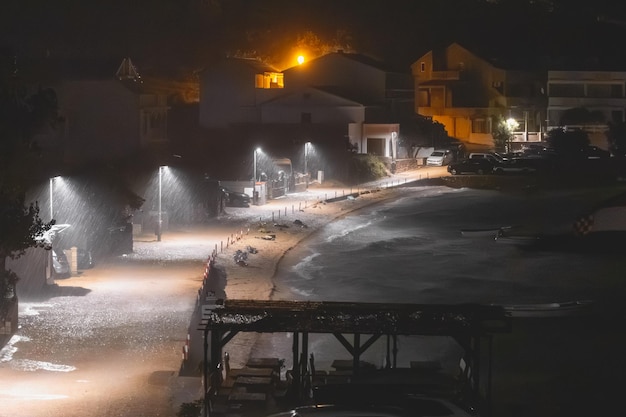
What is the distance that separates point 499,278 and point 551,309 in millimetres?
5252

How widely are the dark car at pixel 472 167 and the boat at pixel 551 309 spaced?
1102 inches

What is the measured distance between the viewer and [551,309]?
2309 centimetres

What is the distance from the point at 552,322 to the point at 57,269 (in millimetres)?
12301

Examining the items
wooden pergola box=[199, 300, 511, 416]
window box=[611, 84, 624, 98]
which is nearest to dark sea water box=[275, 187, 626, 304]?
wooden pergola box=[199, 300, 511, 416]

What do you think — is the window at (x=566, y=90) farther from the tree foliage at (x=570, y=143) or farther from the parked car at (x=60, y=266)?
the parked car at (x=60, y=266)

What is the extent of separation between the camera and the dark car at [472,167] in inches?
2019

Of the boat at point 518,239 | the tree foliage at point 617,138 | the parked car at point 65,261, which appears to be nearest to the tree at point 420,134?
the tree foliage at point 617,138

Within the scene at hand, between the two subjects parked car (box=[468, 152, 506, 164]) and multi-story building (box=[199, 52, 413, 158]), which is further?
multi-story building (box=[199, 52, 413, 158])

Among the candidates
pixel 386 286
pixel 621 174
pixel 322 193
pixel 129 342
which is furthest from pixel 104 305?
pixel 621 174

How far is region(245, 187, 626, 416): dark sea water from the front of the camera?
17422 millimetres

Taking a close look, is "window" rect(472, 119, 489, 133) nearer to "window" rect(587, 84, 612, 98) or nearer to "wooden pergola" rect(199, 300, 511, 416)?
"window" rect(587, 84, 612, 98)

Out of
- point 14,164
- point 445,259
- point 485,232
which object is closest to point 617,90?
point 485,232

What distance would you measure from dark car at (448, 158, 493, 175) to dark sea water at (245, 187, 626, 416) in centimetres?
461

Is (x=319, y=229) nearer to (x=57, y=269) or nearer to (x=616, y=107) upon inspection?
(x=57, y=269)
